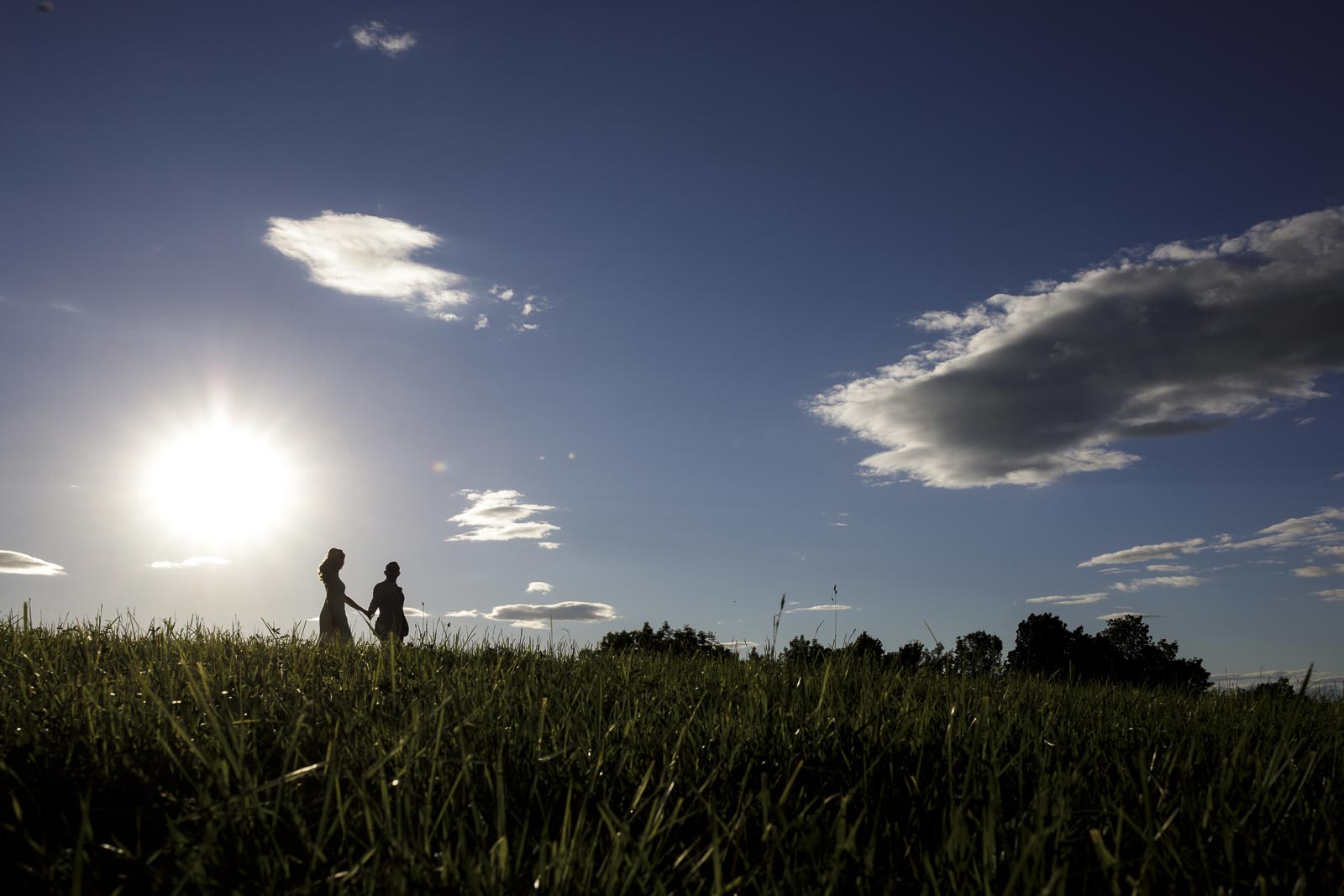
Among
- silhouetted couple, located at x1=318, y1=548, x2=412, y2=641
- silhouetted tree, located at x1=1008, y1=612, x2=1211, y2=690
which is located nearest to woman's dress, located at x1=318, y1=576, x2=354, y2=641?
silhouetted couple, located at x1=318, y1=548, x2=412, y2=641

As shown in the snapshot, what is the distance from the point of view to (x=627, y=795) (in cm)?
360

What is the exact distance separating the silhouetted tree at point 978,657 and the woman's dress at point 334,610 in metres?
13.9

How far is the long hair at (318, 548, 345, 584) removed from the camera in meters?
18.7

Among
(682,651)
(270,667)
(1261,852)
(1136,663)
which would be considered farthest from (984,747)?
(1136,663)

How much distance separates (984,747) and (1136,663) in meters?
50.2

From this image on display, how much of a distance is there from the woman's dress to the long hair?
2.0 inches

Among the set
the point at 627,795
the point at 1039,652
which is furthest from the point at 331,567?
the point at 1039,652

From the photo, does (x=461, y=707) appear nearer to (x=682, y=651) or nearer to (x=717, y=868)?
(x=717, y=868)

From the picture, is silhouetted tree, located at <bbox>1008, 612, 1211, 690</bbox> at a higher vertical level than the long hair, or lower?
lower

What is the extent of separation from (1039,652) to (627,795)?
169 ft

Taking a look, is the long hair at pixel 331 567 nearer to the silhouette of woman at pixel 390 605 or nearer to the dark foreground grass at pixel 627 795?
the silhouette of woman at pixel 390 605

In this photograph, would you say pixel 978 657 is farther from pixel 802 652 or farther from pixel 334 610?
pixel 334 610

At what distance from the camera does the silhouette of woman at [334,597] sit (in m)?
18.4

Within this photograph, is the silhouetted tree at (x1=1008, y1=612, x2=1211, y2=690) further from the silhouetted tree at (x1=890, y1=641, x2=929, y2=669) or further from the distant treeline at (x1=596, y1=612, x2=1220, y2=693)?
the silhouetted tree at (x1=890, y1=641, x2=929, y2=669)
